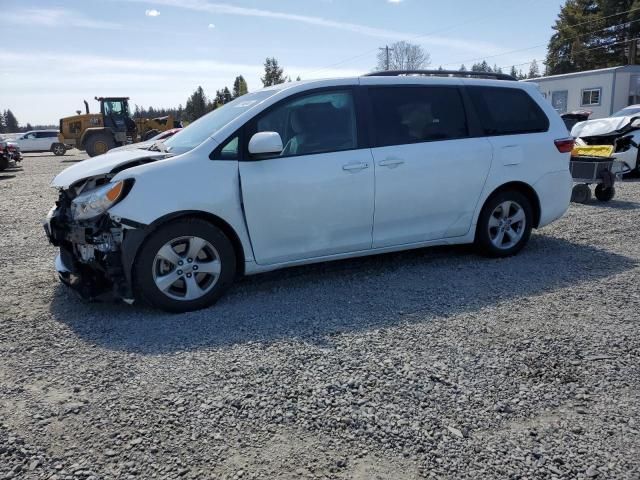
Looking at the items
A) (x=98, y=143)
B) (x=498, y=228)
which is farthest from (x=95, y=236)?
(x=98, y=143)

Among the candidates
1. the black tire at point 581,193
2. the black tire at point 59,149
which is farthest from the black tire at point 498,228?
the black tire at point 59,149

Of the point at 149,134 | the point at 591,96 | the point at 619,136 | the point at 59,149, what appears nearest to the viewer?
the point at 619,136

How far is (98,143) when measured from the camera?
2606cm

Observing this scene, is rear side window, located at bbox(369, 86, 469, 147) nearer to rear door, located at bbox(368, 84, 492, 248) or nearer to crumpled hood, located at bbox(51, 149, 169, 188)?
rear door, located at bbox(368, 84, 492, 248)

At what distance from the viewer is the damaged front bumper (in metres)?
4.17

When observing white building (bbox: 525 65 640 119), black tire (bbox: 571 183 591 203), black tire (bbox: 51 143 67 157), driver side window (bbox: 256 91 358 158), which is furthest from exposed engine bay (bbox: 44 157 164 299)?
black tire (bbox: 51 143 67 157)

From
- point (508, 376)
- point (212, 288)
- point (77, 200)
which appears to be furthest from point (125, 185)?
point (508, 376)

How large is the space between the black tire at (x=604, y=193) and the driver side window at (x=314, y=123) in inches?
252

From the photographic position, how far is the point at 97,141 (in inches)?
1029

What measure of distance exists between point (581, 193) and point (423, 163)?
551 cm

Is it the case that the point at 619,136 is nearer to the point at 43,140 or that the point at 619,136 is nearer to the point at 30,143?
the point at 43,140

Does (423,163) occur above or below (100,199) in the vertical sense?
above

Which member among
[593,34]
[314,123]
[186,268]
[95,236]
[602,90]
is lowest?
[186,268]

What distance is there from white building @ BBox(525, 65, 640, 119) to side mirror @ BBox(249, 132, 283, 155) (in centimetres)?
2390
